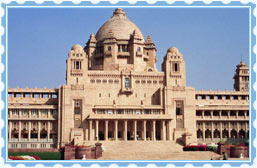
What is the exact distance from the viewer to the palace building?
8256 cm

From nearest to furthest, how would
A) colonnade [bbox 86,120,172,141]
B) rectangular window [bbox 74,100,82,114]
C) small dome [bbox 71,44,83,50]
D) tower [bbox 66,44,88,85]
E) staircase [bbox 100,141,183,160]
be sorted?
staircase [bbox 100,141,183,160], colonnade [bbox 86,120,172,141], rectangular window [bbox 74,100,82,114], tower [bbox 66,44,88,85], small dome [bbox 71,44,83,50]

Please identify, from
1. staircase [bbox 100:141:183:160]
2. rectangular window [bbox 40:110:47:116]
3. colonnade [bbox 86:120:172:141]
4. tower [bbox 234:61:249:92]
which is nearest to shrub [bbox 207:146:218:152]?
staircase [bbox 100:141:183:160]

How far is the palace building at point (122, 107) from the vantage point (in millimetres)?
82562

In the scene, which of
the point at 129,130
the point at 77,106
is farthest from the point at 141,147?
the point at 77,106

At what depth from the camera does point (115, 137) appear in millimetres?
80938

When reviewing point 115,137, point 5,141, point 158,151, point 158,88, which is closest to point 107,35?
point 158,88

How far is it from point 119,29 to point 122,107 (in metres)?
A: 23.6

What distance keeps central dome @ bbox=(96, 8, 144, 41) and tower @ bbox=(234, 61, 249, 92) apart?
25869mm

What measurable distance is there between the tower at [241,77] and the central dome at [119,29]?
84.9 ft

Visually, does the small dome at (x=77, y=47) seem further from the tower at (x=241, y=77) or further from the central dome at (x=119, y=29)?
the tower at (x=241, y=77)

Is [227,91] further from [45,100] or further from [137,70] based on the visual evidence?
[45,100]

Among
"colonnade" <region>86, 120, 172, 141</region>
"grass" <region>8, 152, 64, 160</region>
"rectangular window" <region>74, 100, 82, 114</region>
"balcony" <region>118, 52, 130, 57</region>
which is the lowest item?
"grass" <region>8, 152, 64, 160</region>

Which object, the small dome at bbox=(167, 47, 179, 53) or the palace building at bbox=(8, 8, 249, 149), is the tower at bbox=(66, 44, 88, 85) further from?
the small dome at bbox=(167, 47, 179, 53)

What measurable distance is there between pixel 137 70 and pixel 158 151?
26476mm
